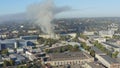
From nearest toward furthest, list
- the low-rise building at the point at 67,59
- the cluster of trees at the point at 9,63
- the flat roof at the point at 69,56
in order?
the cluster of trees at the point at 9,63, the low-rise building at the point at 67,59, the flat roof at the point at 69,56

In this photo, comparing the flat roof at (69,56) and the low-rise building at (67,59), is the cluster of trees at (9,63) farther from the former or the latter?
the flat roof at (69,56)

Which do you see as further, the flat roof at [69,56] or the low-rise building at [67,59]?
the flat roof at [69,56]

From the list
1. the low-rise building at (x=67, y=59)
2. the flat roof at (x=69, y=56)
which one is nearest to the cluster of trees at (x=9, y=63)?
the low-rise building at (x=67, y=59)

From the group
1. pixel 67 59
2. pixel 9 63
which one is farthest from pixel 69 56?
pixel 9 63

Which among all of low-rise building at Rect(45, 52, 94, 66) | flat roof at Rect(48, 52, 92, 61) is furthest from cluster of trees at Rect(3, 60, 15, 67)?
flat roof at Rect(48, 52, 92, 61)

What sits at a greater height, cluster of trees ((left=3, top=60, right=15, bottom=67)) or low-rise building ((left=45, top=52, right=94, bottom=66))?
cluster of trees ((left=3, top=60, right=15, bottom=67))

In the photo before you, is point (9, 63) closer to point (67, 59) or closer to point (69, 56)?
point (67, 59)

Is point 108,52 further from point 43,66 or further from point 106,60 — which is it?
point 43,66

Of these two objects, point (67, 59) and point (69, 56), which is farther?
point (69, 56)

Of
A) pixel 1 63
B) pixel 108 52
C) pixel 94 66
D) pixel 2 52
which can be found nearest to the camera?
pixel 94 66

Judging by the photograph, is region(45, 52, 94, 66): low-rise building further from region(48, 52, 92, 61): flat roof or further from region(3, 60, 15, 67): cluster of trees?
region(3, 60, 15, 67): cluster of trees

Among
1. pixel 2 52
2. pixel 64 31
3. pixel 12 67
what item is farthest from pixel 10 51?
pixel 64 31
